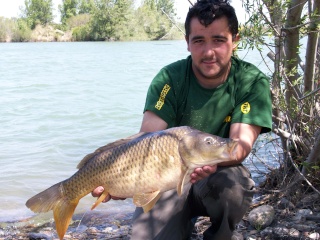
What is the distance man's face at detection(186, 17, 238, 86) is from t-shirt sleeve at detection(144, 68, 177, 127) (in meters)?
0.26

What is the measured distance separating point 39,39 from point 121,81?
47.4 m

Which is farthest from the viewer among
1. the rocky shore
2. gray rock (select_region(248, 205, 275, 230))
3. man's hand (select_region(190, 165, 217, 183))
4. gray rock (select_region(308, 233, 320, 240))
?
gray rock (select_region(248, 205, 275, 230))

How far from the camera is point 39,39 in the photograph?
61.1 metres

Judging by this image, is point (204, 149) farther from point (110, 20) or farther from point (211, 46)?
point (110, 20)

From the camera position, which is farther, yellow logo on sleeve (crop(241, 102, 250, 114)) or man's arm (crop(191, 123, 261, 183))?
yellow logo on sleeve (crop(241, 102, 250, 114))

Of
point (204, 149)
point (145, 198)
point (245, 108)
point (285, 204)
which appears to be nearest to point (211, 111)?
point (245, 108)

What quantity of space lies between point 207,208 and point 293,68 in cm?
145

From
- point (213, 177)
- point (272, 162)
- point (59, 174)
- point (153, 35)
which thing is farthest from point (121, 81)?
point (153, 35)

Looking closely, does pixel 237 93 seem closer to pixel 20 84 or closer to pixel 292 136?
pixel 292 136

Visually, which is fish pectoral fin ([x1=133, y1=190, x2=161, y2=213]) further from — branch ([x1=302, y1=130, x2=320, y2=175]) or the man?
branch ([x1=302, y1=130, x2=320, y2=175])

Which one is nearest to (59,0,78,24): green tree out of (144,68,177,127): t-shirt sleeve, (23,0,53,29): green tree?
(23,0,53,29): green tree

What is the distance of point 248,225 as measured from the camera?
12.7 feet

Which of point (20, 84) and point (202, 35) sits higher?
point (202, 35)

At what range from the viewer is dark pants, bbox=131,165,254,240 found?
298cm
